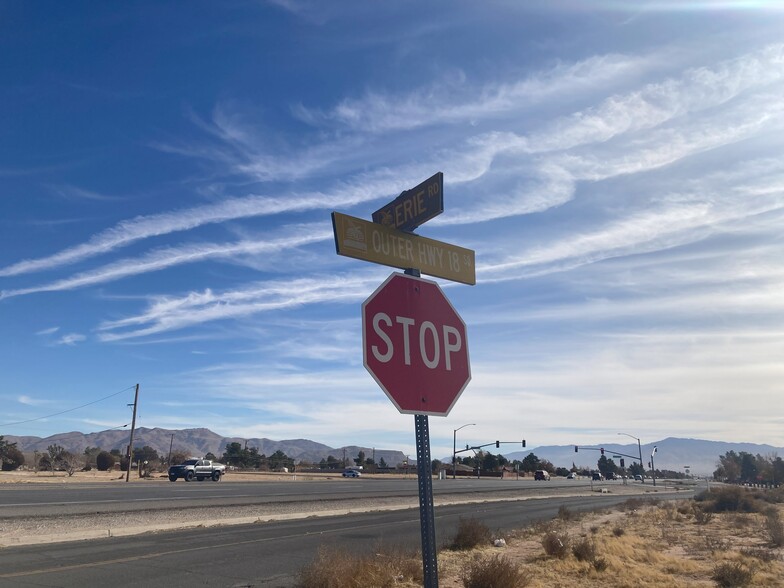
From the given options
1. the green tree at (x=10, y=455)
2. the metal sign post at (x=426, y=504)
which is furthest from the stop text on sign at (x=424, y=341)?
the green tree at (x=10, y=455)

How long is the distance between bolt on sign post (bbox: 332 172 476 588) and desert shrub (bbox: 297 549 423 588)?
5359 mm

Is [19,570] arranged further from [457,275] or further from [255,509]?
[255,509]

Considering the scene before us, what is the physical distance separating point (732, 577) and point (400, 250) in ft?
32.4

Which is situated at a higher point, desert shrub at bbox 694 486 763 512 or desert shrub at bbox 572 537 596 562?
desert shrub at bbox 572 537 596 562

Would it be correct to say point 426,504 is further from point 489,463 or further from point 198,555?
point 489,463

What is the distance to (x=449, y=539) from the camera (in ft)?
55.3

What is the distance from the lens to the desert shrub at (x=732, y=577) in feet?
35.1

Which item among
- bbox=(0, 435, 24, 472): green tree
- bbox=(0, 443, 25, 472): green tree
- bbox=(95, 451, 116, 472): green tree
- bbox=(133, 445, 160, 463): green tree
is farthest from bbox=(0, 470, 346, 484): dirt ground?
bbox=(133, 445, 160, 463): green tree

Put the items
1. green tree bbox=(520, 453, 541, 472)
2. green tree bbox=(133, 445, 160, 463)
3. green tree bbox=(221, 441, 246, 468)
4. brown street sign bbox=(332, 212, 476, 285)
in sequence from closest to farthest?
brown street sign bbox=(332, 212, 476, 285), green tree bbox=(133, 445, 160, 463), green tree bbox=(221, 441, 246, 468), green tree bbox=(520, 453, 541, 472)

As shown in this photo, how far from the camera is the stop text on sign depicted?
4410mm

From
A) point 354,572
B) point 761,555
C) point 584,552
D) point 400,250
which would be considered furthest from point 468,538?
point 400,250

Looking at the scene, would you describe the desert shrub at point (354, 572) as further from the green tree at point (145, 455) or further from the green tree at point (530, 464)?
the green tree at point (530, 464)

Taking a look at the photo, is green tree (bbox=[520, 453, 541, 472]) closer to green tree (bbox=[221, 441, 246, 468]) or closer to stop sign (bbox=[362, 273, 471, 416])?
green tree (bbox=[221, 441, 246, 468])

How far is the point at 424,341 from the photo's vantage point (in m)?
4.68
